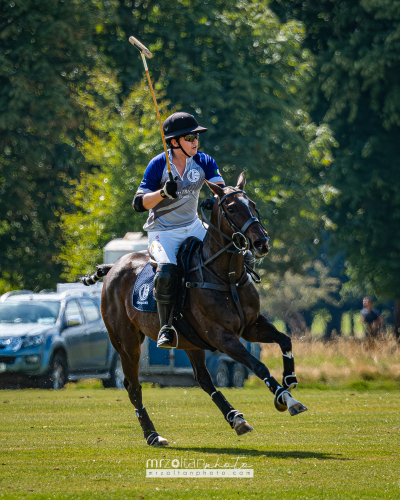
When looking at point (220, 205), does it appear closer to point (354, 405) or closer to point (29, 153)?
point (354, 405)

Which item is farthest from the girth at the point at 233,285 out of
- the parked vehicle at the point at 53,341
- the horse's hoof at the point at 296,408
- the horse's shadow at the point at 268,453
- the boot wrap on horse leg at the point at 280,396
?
the parked vehicle at the point at 53,341

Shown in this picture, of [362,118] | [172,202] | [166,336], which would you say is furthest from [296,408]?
[362,118]

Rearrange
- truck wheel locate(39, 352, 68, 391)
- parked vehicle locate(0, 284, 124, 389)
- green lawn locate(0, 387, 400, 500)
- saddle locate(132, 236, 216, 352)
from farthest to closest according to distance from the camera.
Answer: truck wheel locate(39, 352, 68, 391) → parked vehicle locate(0, 284, 124, 389) → saddle locate(132, 236, 216, 352) → green lawn locate(0, 387, 400, 500)

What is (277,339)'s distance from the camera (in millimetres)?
8922

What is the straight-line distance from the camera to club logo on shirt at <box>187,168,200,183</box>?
9547mm

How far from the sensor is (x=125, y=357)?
35.3 feet

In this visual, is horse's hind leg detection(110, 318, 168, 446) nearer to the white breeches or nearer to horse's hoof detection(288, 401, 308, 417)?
the white breeches

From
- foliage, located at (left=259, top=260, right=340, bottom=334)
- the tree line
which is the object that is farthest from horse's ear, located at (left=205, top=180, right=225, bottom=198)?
foliage, located at (left=259, top=260, right=340, bottom=334)

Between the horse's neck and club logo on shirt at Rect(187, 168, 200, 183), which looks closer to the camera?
Result: the horse's neck

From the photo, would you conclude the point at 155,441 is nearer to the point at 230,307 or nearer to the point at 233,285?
the point at 230,307

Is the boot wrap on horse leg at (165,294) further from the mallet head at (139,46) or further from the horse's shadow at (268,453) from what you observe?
the mallet head at (139,46)

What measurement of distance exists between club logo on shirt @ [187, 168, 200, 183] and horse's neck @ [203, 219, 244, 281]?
60 cm

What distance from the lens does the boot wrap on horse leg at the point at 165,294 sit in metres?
9.27

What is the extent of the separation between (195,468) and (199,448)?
137cm
